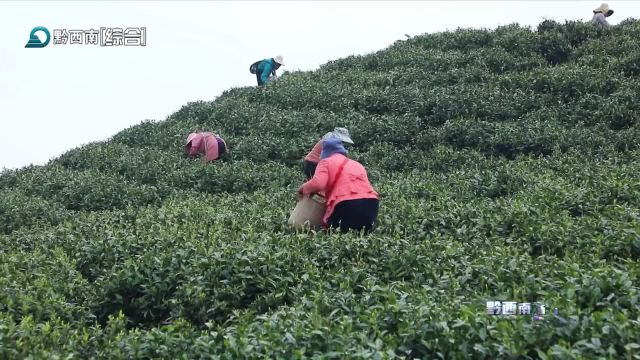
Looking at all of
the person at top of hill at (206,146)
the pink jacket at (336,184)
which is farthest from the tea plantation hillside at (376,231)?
the pink jacket at (336,184)

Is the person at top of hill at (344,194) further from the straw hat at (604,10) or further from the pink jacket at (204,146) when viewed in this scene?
the straw hat at (604,10)

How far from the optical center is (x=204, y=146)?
1506cm

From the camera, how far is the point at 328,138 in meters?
8.41

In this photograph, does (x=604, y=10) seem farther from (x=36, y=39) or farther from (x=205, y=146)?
(x=36, y=39)

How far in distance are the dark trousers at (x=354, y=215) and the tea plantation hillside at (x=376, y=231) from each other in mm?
185

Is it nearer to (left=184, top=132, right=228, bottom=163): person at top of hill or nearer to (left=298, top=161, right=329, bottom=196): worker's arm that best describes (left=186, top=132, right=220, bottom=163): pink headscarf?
(left=184, top=132, right=228, bottom=163): person at top of hill

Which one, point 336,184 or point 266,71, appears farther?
point 266,71

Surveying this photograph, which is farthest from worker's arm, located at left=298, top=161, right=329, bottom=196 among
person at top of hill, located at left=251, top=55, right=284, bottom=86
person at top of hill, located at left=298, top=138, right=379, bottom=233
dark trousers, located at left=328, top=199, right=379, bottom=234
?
person at top of hill, located at left=251, top=55, right=284, bottom=86

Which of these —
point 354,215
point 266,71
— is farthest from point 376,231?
point 266,71

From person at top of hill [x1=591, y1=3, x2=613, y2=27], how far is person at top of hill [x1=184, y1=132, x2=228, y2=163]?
12360 mm

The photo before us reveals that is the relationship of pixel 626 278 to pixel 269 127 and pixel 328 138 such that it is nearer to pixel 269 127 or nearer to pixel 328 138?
pixel 328 138

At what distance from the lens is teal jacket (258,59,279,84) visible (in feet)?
74.3

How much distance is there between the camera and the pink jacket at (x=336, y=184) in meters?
7.77

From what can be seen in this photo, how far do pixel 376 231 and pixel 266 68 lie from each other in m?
15.6
